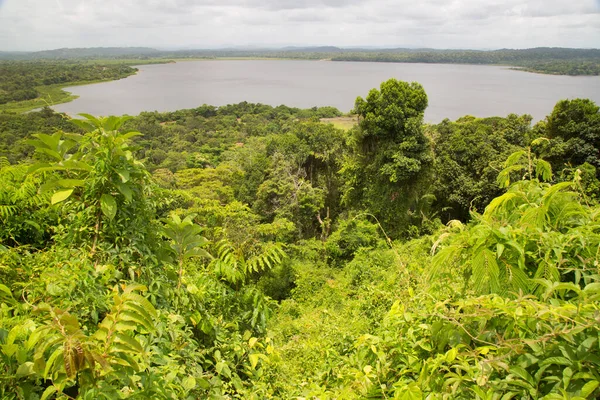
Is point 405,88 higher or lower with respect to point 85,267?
higher

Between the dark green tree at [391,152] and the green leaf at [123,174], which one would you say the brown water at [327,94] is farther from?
the green leaf at [123,174]

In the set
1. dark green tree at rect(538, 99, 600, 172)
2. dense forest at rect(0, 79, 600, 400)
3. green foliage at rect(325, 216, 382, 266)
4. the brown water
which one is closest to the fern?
dense forest at rect(0, 79, 600, 400)

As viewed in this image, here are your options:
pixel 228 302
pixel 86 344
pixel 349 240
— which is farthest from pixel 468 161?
pixel 86 344

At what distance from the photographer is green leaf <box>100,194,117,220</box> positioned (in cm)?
174

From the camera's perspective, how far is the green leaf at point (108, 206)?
174cm

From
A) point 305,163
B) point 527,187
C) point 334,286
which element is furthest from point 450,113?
point 527,187

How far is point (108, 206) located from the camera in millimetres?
1744

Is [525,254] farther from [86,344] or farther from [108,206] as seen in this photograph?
[108,206]

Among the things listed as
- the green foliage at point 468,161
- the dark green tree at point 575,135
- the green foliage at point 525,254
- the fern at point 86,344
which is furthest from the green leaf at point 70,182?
the dark green tree at point 575,135

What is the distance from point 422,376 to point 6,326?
137 centimetres

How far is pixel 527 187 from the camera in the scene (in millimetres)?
1723

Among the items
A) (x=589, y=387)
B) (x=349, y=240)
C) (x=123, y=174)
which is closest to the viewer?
(x=589, y=387)

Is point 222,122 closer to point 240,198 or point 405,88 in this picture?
point 240,198

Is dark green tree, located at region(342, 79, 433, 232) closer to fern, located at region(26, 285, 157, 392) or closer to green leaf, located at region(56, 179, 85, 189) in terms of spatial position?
green leaf, located at region(56, 179, 85, 189)
